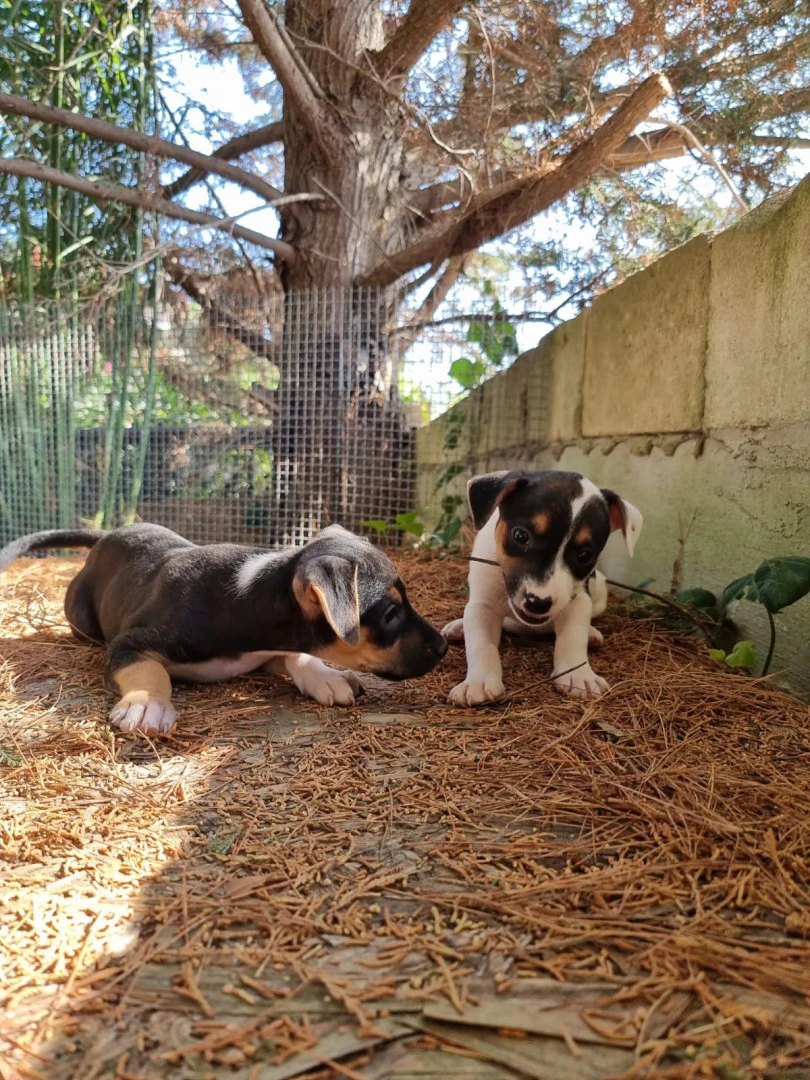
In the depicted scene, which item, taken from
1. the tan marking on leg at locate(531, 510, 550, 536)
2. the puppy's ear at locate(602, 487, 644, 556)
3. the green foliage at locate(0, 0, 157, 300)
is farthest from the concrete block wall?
the green foliage at locate(0, 0, 157, 300)

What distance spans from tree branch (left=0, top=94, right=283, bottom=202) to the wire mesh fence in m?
1.08

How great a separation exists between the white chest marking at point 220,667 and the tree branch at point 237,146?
20.4 feet

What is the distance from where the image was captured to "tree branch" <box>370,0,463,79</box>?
20.5 feet

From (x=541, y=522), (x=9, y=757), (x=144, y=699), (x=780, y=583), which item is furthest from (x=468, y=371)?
(x=9, y=757)

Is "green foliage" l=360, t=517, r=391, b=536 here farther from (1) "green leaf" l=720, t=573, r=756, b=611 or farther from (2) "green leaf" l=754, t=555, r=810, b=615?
(2) "green leaf" l=754, t=555, r=810, b=615

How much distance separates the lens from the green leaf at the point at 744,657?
3.32 m

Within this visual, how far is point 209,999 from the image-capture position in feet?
4.66

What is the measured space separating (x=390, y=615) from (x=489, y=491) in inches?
27.7

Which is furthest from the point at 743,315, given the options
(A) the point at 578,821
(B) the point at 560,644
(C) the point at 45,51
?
(C) the point at 45,51

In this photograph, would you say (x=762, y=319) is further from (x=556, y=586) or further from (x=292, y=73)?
(x=292, y=73)

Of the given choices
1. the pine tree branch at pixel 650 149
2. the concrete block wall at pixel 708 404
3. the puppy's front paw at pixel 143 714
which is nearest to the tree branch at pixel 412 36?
the pine tree branch at pixel 650 149

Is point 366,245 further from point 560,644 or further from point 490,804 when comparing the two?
point 490,804

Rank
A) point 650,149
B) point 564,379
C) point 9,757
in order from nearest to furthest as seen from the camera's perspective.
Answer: point 9,757 → point 564,379 → point 650,149

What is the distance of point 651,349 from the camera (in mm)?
4438
